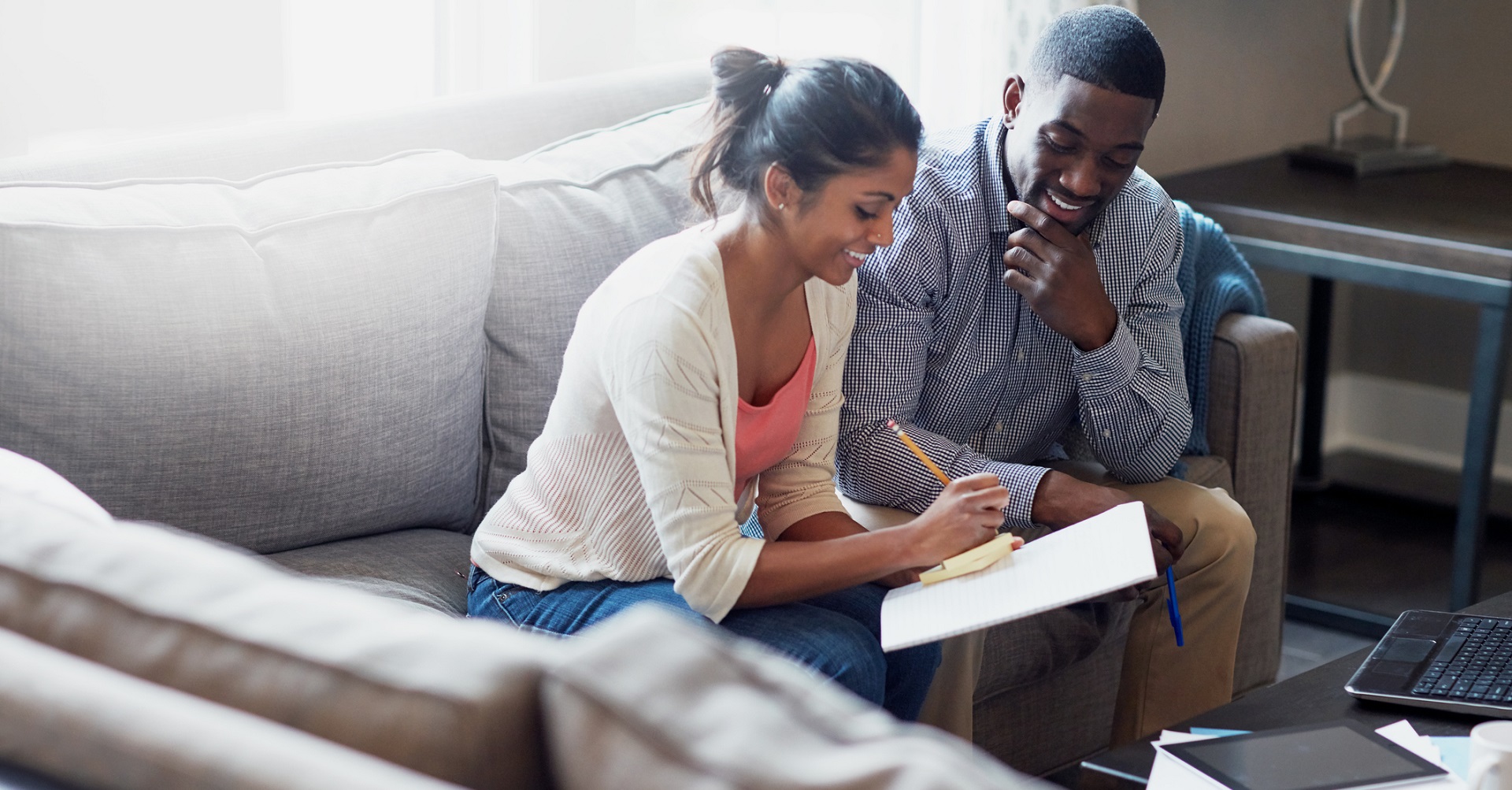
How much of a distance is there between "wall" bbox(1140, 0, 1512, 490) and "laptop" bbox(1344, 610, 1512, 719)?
5.49 feet

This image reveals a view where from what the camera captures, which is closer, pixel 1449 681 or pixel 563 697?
pixel 563 697

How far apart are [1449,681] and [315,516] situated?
113 cm

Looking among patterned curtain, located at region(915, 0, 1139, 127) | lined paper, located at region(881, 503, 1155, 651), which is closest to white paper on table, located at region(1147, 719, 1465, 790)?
lined paper, located at region(881, 503, 1155, 651)

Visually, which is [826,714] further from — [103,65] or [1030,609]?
[103,65]

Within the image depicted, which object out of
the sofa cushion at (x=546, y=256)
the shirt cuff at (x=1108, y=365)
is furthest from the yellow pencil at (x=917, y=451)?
the sofa cushion at (x=546, y=256)

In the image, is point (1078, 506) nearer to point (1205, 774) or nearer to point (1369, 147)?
point (1205, 774)

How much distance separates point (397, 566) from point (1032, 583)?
0.69 metres

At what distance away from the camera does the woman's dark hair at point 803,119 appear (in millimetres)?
1438

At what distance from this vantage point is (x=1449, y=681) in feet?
4.40

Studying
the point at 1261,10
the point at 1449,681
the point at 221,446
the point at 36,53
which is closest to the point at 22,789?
the point at 221,446

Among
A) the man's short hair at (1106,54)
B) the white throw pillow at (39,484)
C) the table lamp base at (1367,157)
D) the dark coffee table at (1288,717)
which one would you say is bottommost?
the dark coffee table at (1288,717)

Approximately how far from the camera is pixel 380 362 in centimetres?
163

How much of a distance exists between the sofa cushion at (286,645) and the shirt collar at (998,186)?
125 centimetres

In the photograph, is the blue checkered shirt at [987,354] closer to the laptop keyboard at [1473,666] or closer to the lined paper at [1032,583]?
the lined paper at [1032,583]
